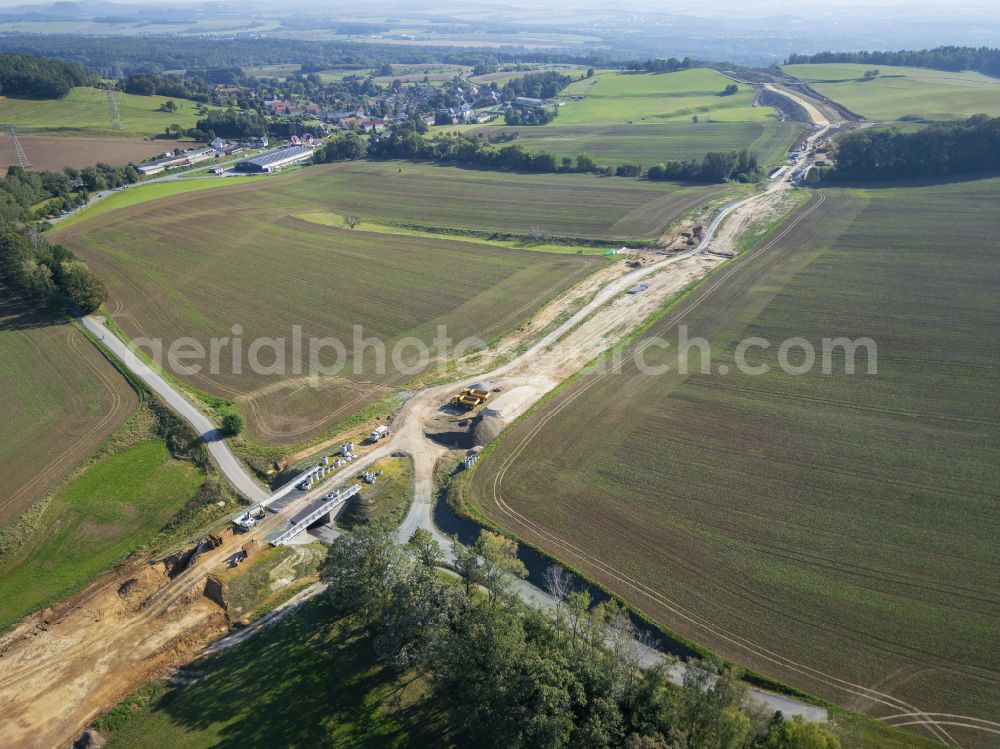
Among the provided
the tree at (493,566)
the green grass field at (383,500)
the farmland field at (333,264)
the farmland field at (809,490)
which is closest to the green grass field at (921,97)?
the farmland field at (333,264)

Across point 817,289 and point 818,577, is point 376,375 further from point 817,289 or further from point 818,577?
point 817,289

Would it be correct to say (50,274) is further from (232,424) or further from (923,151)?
(923,151)

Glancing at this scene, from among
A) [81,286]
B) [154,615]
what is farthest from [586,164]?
[154,615]

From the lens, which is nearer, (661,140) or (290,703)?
(290,703)

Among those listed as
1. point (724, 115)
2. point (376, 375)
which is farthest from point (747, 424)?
point (724, 115)

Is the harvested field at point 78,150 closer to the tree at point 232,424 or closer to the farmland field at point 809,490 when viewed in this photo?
the tree at point 232,424

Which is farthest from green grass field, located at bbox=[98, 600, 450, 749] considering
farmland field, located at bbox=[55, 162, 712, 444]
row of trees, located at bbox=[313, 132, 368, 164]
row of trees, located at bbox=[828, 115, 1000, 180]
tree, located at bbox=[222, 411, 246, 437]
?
row of trees, located at bbox=[313, 132, 368, 164]
